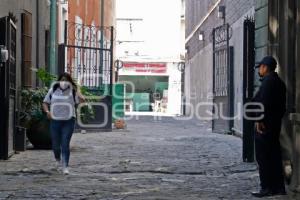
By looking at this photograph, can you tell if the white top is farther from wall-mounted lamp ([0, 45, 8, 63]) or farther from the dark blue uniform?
the dark blue uniform

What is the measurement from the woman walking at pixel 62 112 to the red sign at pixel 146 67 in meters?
44.4

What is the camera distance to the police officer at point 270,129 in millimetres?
8922

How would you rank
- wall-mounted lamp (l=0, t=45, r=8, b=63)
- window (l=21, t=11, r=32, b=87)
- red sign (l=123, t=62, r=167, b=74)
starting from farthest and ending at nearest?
red sign (l=123, t=62, r=167, b=74) → window (l=21, t=11, r=32, b=87) → wall-mounted lamp (l=0, t=45, r=8, b=63)

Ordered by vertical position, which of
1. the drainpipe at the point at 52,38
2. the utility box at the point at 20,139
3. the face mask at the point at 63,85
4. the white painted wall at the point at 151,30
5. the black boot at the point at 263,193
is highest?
the white painted wall at the point at 151,30

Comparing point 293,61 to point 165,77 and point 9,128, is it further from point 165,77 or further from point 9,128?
point 165,77

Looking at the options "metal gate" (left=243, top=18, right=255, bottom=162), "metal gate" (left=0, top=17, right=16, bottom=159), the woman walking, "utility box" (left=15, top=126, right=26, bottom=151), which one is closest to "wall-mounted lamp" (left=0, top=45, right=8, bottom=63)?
"metal gate" (left=0, top=17, right=16, bottom=159)

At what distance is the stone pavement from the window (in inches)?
72.8

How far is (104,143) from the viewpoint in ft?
57.2

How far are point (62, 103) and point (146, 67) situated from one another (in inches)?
1793

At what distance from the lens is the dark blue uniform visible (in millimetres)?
8914

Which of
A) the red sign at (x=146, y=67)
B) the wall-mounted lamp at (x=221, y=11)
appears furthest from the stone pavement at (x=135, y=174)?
the red sign at (x=146, y=67)

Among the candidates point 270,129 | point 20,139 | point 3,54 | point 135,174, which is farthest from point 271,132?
point 20,139

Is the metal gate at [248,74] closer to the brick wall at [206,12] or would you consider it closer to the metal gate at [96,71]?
the brick wall at [206,12]

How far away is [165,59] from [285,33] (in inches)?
1809
